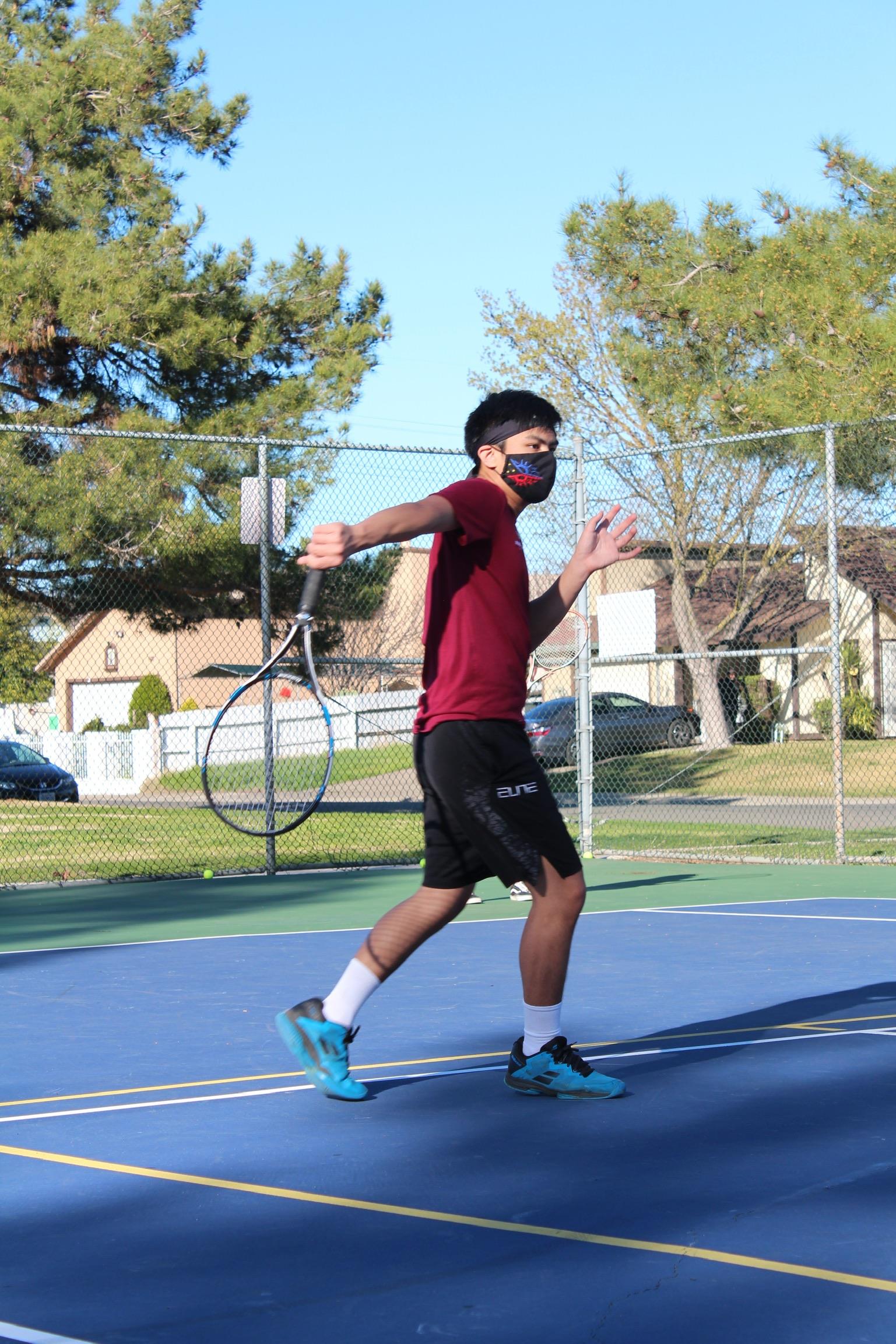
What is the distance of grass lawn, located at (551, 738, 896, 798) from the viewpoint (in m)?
17.5

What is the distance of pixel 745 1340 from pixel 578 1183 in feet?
3.51

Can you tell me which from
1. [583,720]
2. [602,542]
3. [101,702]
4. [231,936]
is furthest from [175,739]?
[101,702]

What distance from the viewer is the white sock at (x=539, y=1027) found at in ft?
15.8

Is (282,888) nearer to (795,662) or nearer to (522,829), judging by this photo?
(522,829)

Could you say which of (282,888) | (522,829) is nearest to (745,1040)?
(522,829)

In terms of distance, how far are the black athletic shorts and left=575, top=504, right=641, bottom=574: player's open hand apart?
0.64 metres

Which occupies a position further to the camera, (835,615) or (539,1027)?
(835,615)

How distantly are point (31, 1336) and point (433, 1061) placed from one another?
2.60m

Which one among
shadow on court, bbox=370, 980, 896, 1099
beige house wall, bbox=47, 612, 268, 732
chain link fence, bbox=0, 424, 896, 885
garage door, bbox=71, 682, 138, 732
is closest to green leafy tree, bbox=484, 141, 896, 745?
chain link fence, bbox=0, 424, 896, 885

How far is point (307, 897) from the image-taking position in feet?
35.6

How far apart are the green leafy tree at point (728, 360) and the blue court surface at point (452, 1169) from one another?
7.48 meters

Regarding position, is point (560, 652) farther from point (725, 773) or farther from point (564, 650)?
point (725, 773)

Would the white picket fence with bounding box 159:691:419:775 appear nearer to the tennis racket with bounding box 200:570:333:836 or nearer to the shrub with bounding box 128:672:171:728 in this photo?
the tennis racket with bounding box 200:570:333:836

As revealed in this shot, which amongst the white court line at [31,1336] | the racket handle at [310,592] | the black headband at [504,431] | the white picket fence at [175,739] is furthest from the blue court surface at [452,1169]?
the black headband at [504,431]
